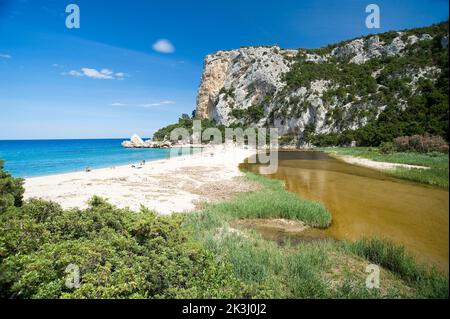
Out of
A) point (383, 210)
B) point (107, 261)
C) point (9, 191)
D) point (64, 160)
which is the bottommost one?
point (383, 210)

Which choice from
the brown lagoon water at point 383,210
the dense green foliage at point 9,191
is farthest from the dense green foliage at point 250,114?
the dense green foliage at point 9,191

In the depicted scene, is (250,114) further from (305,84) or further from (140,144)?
(140,144)

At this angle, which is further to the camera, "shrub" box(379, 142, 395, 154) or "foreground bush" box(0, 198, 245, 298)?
"shrub" box(379, 142, 395, 154)

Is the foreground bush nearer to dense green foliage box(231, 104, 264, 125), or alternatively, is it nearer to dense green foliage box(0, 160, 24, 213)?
dense green foliage box(0, 160, 24, 213)

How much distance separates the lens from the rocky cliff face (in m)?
63.2

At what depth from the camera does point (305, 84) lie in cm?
7919

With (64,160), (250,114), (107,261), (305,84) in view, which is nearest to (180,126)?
(250,114)

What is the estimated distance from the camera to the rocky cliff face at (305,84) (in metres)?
63.2

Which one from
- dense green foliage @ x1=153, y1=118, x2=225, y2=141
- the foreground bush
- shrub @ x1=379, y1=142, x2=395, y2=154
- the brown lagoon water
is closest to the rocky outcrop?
dense green foliage @ x1=153, y1=118, x2=225, y2=141

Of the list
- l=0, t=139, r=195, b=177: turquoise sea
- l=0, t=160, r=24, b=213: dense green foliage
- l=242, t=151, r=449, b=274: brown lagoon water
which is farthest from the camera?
l=0, t=139, r=195, b=177: turquoise sea

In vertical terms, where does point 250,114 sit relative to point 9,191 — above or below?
above

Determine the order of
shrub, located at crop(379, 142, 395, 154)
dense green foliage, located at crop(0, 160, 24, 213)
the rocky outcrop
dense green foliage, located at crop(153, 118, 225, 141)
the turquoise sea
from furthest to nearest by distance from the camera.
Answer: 1. dense green foliage, located at crop(153, 118, 225, 141)
2. the rocky outcrop
3. the turquoise sea
4. shrub, located at crop(379, 142, 395, 154)
5. dense green foliage, located at crop(0, 160, 24, 213)

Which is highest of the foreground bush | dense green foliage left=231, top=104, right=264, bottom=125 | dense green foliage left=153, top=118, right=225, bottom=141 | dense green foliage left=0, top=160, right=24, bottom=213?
dense green foliage left=231, top=104, right=264, bottom=125

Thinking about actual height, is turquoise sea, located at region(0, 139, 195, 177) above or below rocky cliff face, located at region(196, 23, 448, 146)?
below
